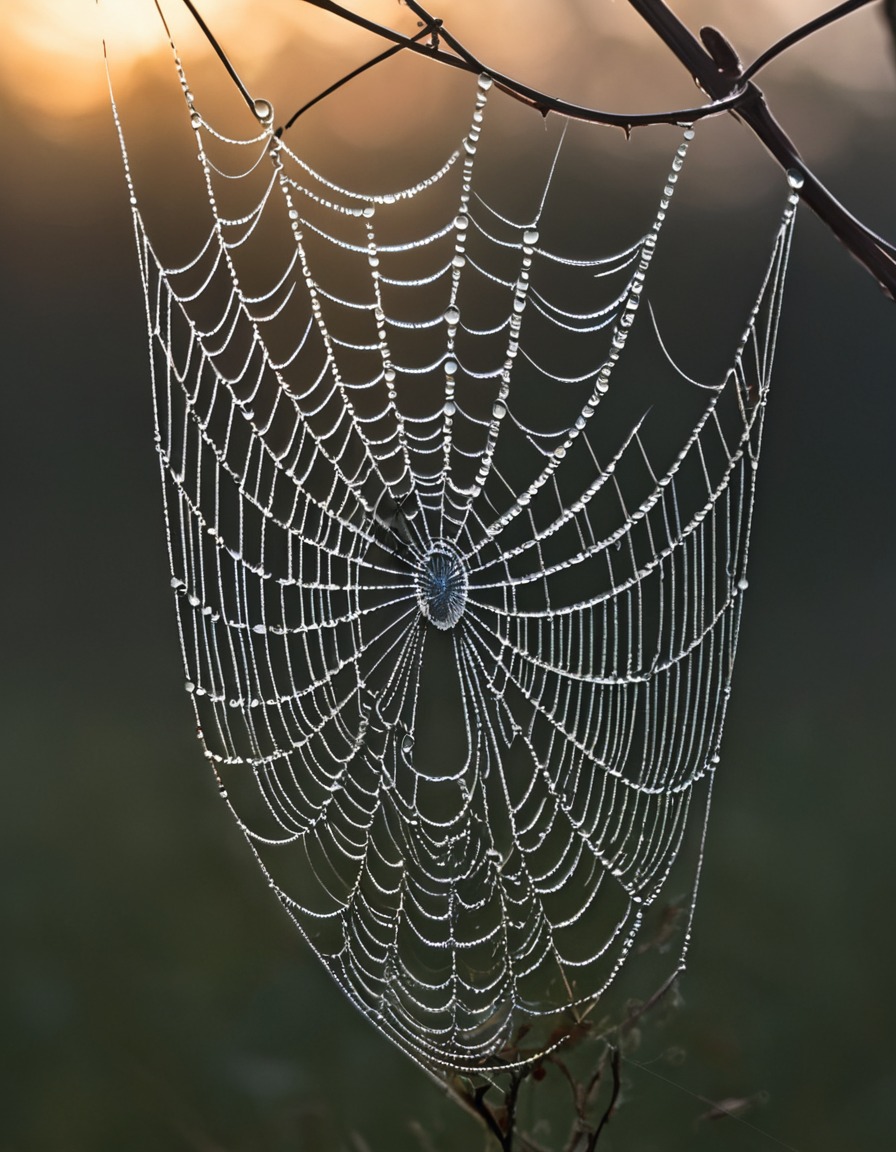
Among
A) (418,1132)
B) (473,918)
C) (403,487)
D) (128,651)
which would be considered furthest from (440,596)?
(128,651)

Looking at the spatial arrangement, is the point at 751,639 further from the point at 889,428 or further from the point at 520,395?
the point at 520,395

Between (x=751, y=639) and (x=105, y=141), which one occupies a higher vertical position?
(x=105, y=141)

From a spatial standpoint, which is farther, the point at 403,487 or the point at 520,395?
the point at 520,395

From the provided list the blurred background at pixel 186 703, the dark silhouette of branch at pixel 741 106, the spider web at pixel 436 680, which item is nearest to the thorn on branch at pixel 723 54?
the dark silhouette of branch at pixel 741 106

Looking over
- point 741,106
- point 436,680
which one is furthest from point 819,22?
point 436,680

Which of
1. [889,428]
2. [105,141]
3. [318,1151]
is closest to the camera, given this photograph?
[318,1151]

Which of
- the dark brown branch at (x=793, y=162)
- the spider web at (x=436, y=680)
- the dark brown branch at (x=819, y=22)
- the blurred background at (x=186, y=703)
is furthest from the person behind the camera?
the blurred background at (x=186, y=703)

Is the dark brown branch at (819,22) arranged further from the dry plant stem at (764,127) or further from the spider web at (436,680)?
the spider web at (436,680)

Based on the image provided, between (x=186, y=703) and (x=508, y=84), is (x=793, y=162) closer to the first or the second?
(x=508, y=84)
